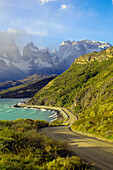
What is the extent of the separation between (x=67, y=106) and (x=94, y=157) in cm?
9328

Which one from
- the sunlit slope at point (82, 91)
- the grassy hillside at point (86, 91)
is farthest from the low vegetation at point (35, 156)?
the sunlit slope at point (82, 91)

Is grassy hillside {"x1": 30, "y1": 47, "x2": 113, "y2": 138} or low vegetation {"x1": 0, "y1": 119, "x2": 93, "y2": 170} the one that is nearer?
low vegetation {"x1": 0, "y1": 119, "x2": 93, "y2": 170}

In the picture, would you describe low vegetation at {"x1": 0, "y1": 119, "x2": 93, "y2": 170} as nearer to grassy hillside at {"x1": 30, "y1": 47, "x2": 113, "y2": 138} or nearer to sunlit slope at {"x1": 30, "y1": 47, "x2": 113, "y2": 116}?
grassy hillside at {"x1": 30, "y1": 47, "x2": 113, "y2": 138}

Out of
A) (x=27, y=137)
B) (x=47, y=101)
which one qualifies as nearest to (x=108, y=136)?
(x=27, y=137)

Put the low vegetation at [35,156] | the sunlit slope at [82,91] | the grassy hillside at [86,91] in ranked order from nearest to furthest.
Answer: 1. the low vegetation at [35,156]
2. the grassy hillside at [86,91]
3. the sunlit slope at [82,91]

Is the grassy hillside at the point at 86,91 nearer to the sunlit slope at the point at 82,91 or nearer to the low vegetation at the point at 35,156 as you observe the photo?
the sunlit slope at the point at 82,91

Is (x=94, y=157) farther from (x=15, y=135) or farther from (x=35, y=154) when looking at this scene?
→ (x=15, y=135)

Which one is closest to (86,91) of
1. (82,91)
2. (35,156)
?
(82,91)

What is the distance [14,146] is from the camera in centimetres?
1007

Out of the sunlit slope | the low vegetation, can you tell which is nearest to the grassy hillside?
the sunlit slope

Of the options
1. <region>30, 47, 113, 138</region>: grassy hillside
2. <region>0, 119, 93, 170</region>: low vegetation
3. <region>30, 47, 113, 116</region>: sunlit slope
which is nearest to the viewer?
<region>0, 119, 93, 170</region>: low vegetation

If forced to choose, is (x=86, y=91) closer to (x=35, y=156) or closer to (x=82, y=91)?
(x=82, y=91)

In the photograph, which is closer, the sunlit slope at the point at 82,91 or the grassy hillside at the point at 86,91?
the grassy hillside at the point at 86,91

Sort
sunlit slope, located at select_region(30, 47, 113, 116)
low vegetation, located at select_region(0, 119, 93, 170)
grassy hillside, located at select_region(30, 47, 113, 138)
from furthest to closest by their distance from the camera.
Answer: sunlit slope, located at select_region(30, 47, 113, 116) → grassy hillside, located at select_region(30, 47, 113, 138) → low vegetation, located at select_region(0, 119, 93, 170)
